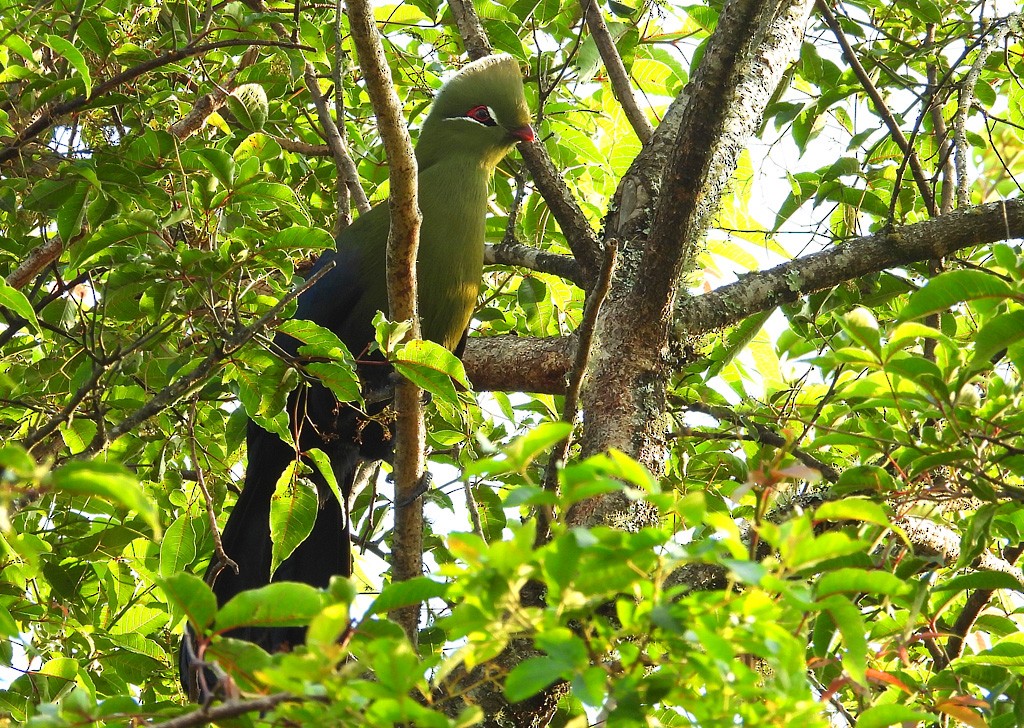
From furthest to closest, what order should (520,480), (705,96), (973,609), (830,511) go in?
1. (520,480)
2. (973,609)
3. (705,96)
4. (830,511)

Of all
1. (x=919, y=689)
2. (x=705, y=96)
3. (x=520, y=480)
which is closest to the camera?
(x=919, y=689)

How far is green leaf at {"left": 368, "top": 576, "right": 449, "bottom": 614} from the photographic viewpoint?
1.07m

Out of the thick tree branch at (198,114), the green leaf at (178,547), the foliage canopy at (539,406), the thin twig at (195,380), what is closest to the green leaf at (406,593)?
the foliage canopy at (539,406)

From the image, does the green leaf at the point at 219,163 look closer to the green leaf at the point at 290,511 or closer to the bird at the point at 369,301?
the green leaf at the point at 290,511

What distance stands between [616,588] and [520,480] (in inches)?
70.9

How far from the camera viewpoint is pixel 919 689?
135cm

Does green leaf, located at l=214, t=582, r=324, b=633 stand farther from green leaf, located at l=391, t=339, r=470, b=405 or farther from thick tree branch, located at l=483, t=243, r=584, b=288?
thick tree branch, located at l=483, t=243, r=584, b=288

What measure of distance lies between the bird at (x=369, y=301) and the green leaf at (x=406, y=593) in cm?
173

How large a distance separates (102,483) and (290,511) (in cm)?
106

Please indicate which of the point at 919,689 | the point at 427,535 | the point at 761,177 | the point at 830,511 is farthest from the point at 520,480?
the point at 830,511

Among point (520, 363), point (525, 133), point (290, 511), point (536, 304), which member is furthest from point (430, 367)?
point (525, 133)

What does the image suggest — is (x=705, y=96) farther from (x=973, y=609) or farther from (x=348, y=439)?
(x=348, y=439)

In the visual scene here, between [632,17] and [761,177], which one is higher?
[632,17]

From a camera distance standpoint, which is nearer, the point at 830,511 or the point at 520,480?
the point at 830,511
